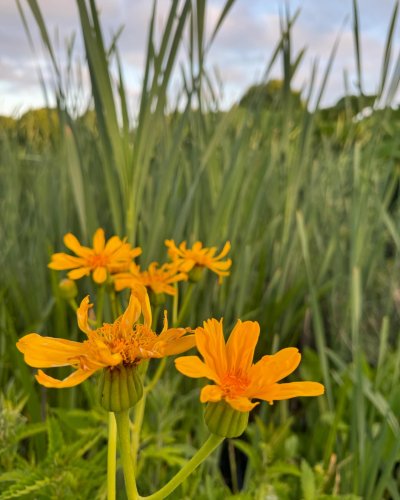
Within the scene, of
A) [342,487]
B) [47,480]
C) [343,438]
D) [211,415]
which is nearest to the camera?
[211,415]

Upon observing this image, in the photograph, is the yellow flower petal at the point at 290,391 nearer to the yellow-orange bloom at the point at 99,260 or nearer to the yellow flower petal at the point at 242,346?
the yellow flower petal at the point at 242,346

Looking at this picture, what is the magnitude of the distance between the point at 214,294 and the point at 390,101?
1.51ft

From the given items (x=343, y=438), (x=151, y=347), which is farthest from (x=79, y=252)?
(x=343, y=438)

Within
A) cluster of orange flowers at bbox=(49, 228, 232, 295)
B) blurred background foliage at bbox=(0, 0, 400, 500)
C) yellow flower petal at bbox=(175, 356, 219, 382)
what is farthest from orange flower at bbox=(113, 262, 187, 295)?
yellow flower petal at bbox=(175, 356, 219, 382)

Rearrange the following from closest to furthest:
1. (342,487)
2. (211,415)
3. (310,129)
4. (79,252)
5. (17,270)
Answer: (211,415) → (79,252) → (342,487) → (310,129) → (17,270)

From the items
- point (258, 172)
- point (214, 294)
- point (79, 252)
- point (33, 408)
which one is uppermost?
point (258, 172)

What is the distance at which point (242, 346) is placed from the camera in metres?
0.36

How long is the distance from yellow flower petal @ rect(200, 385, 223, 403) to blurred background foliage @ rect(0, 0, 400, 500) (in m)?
0.30

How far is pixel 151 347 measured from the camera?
37cm

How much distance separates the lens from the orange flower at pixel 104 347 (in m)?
0.35

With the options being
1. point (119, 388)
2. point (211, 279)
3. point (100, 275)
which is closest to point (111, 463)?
point (119, 388)

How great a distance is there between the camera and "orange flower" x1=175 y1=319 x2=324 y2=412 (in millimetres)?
326

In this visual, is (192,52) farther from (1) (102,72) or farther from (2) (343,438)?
(2) (343,438)

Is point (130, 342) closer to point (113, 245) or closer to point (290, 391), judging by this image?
point (290, 391)
